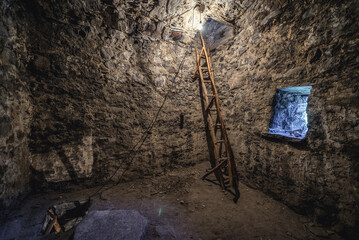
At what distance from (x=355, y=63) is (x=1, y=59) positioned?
4141 millimetres

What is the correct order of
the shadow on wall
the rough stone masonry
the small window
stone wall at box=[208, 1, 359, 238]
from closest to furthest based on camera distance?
1. stone wall at box=[208, 1, 359, 238]
2. the rough stone masonry
3. the small window
4. the shadow on wall

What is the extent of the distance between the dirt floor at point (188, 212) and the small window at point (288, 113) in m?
1.26

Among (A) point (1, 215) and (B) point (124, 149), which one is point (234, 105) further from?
(A) point (1, 215)

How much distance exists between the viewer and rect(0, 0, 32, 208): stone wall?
1.69 metres

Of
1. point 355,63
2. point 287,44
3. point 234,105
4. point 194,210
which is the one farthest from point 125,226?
point 287,44

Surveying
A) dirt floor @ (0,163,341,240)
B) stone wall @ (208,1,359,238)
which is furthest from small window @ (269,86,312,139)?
dirt floor @ (0,163,341,240)

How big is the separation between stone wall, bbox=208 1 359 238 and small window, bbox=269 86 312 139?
0.14 m

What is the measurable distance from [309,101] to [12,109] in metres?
4.02

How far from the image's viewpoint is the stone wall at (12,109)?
1.69 m

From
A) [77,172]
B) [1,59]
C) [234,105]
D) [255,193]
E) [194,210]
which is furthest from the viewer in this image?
[234,105]

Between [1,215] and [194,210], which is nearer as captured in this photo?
[1,215]

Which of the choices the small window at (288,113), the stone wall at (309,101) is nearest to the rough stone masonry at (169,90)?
the stone wall at (309,101)

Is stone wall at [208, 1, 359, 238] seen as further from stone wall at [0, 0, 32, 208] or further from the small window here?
Result: stone wall at [0, 0, 32, 208]

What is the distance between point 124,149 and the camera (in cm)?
276
